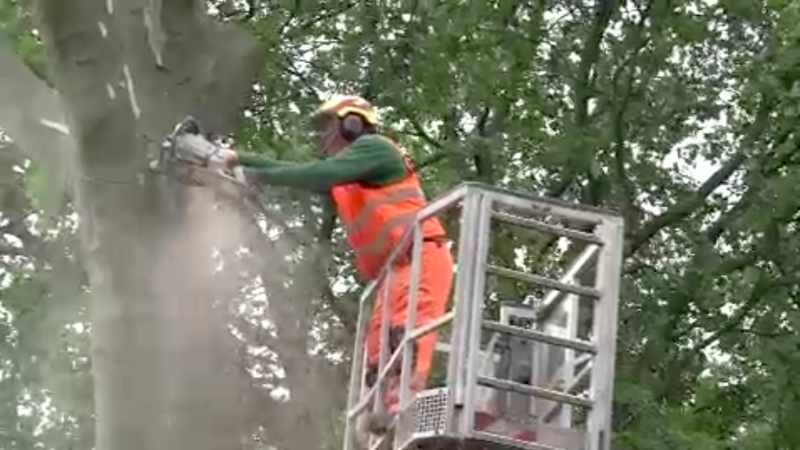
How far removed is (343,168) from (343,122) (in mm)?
307

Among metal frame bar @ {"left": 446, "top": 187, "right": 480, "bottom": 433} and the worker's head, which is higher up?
the worker's head

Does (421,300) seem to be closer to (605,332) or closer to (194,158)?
(605,332)

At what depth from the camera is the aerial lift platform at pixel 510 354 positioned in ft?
14.7

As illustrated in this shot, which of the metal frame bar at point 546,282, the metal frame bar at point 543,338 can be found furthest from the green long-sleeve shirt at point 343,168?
the metal frame bar at point 543,338

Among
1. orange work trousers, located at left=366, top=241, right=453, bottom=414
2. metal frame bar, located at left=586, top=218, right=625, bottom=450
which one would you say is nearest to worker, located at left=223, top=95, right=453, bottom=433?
orange work trousers, located at left=366, top=241, right=453, bottom=414

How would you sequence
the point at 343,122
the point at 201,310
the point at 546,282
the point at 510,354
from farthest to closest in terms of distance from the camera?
1. the point at 201,310
2. the point at 343,122
3. the point at 510,354
4. the point at 546,282

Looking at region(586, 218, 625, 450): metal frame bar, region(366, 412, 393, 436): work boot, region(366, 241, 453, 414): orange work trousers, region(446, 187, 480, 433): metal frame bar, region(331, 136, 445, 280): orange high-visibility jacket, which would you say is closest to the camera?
region(446, 187, 480, 433): metal frame bar

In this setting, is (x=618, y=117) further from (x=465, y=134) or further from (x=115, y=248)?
(x=115, y=248)

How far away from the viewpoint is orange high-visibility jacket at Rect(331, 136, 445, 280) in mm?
5191

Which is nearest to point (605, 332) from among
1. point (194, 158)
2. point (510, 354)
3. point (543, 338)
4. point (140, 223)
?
point (543, 338)

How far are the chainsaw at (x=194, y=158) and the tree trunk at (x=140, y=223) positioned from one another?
0.35 metres

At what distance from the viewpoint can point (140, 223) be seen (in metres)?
5.68

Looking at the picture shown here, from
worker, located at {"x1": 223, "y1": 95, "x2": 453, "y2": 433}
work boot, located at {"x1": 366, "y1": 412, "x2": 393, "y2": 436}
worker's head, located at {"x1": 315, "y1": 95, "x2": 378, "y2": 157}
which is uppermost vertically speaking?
worker's head, located at {"x1": 315, "y1": 95, "x2": 378, "y2": 157}

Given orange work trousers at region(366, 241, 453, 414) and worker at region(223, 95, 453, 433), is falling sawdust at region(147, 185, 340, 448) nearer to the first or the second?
worker at region(223, 95, 453, 433)
